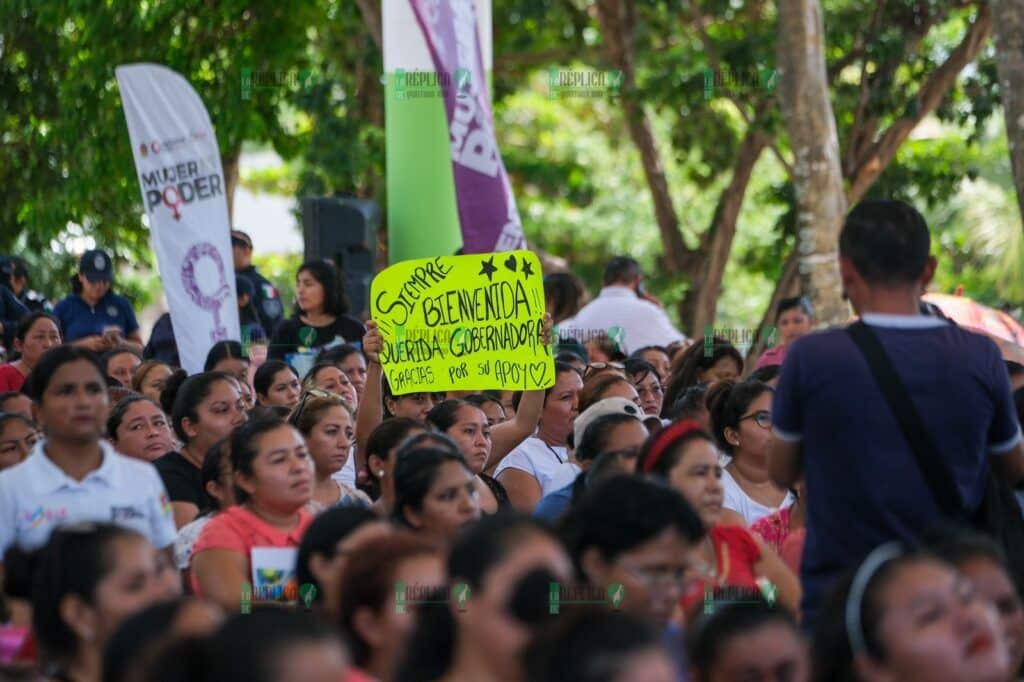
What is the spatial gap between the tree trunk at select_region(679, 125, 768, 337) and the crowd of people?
11.3 m

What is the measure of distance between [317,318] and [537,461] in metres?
2.82

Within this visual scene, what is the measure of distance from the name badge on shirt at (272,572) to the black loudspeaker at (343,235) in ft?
26.4

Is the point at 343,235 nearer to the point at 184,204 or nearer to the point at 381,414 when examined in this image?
the point at 184,204

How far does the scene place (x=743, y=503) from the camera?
7676mm

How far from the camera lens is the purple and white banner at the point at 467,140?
12.3 meters

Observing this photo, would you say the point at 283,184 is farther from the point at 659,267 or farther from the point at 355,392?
the point at 355,392

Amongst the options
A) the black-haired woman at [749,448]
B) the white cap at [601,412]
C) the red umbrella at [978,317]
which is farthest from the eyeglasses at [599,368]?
the red umbrella at [978,317]

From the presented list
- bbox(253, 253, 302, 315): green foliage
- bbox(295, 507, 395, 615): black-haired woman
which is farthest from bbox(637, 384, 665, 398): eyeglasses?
bbox(253, 253, 302, 315): green foliage

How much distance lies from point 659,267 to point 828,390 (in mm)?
15455

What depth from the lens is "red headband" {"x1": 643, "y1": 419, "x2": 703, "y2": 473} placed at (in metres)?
6.25

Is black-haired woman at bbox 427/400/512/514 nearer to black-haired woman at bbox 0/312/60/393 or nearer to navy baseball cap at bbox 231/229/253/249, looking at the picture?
black-haired woman at bbox 0/312/60/393

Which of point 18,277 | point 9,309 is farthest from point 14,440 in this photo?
point 18,277

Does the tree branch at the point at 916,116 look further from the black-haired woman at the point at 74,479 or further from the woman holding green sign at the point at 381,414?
the black-haired woman at the point at 74,479

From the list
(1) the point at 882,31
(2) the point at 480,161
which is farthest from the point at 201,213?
(1) the point at 882,31
